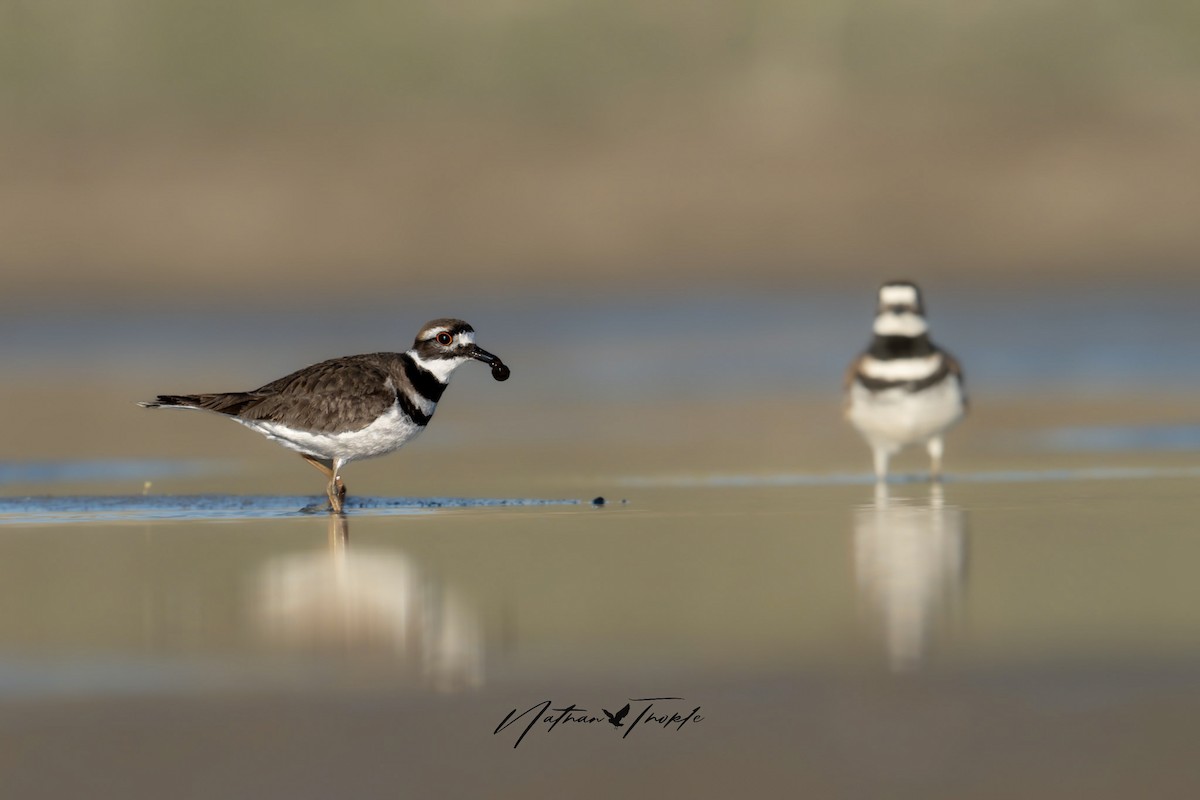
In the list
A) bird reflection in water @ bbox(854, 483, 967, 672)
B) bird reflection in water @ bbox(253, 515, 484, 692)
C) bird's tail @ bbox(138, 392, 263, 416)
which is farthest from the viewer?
bird's tail @ bbox(138, 392, 263, 416)

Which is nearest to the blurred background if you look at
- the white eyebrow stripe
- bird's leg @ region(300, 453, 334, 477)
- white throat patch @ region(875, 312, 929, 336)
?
the white eyebrow stripe

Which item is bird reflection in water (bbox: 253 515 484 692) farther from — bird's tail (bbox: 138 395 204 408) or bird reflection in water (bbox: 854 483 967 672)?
bird's tail (bbox: 138 395 204 408)

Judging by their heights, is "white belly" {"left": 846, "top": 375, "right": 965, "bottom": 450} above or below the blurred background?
below

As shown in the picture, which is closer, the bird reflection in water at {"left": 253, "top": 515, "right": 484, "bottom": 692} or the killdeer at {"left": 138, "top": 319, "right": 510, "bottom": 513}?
the bird reflection in water at {"left": 253, "top": 515, "right": 484, "bottom": 692}

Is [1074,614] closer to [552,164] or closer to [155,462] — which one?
[155,462]

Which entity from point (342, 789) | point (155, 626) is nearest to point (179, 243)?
point (155, 626)

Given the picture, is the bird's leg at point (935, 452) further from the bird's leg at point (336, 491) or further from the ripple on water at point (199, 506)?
the bird's leg at point (336, 491)

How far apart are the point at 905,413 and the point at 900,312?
3.90ft

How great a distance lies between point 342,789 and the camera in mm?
5793

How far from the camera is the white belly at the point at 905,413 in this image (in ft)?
46.1

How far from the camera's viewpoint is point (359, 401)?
11.8 meters

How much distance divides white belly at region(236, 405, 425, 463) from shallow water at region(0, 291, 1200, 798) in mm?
356
